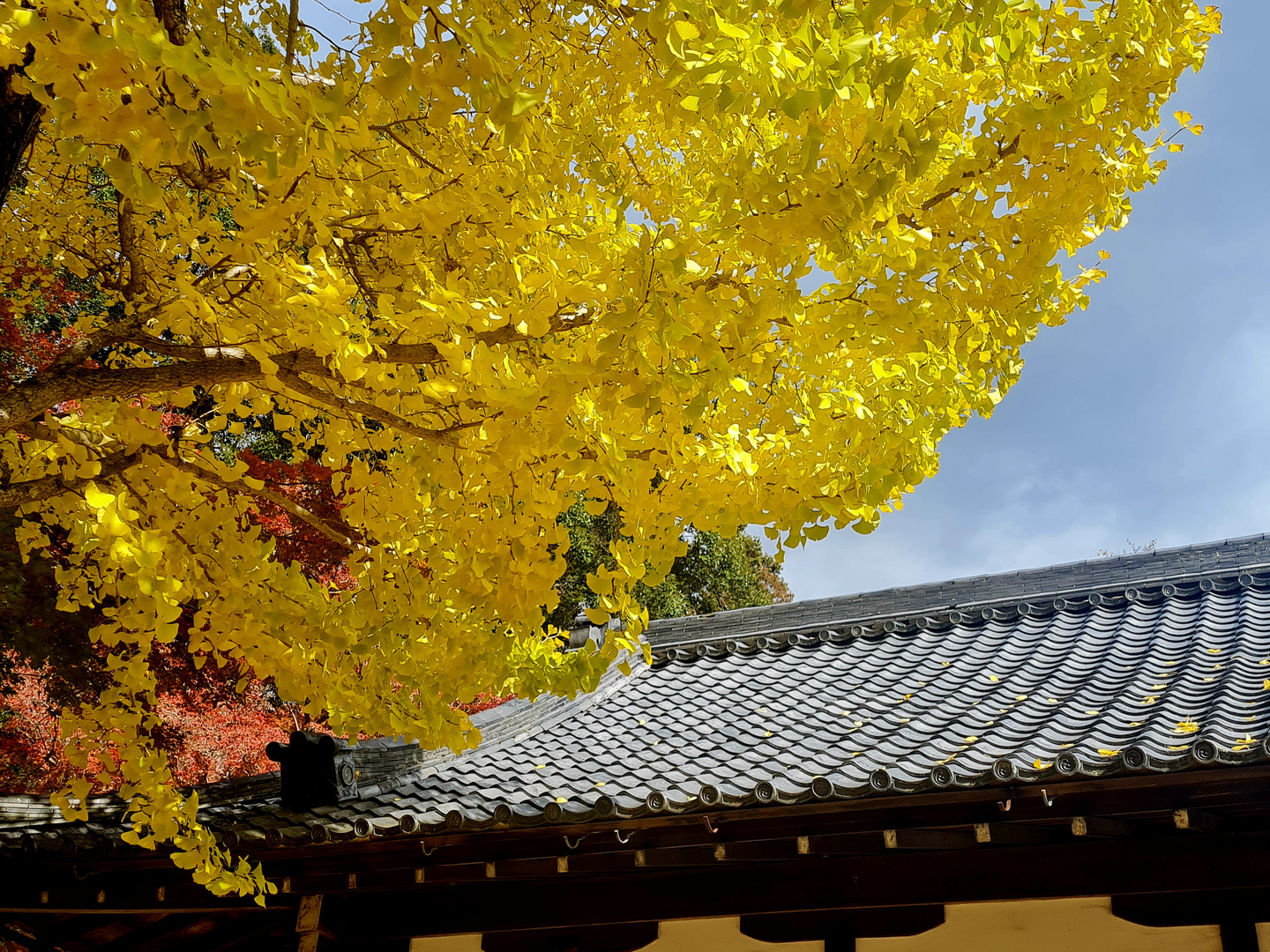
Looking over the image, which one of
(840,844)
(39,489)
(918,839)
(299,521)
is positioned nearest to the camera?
(39,489)

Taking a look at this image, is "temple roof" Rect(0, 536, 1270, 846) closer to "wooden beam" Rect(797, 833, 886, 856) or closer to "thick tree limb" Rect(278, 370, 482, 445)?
"wooden beam" Rect(797, 833, 886, 856)

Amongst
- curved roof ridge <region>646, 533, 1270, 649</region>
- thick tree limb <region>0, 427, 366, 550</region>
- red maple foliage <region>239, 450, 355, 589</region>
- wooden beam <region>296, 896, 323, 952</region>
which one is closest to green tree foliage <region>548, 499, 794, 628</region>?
red maple foliage <region>239, 450, 355, 589</region>

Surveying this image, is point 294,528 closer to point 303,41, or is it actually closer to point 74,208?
point 74,208

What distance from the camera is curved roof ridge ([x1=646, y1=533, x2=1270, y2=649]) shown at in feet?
19.9

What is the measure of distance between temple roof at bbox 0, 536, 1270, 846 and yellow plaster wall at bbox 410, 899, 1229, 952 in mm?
645

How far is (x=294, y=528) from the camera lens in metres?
8.67

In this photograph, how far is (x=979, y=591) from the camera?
6676mm

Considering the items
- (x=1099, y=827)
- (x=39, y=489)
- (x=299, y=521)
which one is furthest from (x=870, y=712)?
(x=299, y=521)

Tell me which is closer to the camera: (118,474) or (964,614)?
(118,474)

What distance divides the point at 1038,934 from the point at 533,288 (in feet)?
11.0

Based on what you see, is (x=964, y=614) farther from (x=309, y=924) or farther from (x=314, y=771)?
(x=309, y=924)

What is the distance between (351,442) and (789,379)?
1922 millimetres

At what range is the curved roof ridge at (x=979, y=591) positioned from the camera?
606 centimetres

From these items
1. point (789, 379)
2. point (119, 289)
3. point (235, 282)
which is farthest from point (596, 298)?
point (119, 289)
